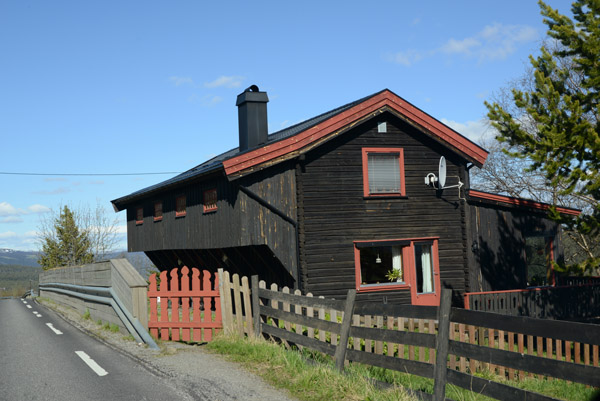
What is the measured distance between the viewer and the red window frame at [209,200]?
63.1 feet

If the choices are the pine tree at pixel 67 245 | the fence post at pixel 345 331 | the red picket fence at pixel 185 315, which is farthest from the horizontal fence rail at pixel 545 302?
the pine tree at pixel 67 245

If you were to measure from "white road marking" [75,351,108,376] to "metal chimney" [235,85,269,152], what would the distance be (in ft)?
39.8

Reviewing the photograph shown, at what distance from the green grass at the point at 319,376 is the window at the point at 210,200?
26.3 feet

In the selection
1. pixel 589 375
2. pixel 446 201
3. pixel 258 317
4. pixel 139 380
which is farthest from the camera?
pixel 446 201

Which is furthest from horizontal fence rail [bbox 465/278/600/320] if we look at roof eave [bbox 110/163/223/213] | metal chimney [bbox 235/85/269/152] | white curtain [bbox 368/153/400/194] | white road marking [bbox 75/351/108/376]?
white road marking [bbox 75/351/108/376]

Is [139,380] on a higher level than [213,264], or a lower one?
lower

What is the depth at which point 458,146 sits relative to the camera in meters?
20.1

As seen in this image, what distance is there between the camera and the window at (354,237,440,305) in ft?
61.9

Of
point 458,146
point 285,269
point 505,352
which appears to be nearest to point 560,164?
point 458,146

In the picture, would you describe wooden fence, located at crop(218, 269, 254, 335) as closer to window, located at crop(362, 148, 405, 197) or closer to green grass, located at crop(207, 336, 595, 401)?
green grass, located at crop(207, 336, 595, 401)

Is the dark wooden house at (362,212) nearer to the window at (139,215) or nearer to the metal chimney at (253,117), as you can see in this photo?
the metal chimney at (253,117)

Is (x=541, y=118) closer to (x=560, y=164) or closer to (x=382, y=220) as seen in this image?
(x=560, y=164)

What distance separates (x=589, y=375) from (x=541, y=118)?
11.0 m

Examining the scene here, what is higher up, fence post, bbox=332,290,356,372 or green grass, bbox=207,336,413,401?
fence post, bbox=332,290,356,372
